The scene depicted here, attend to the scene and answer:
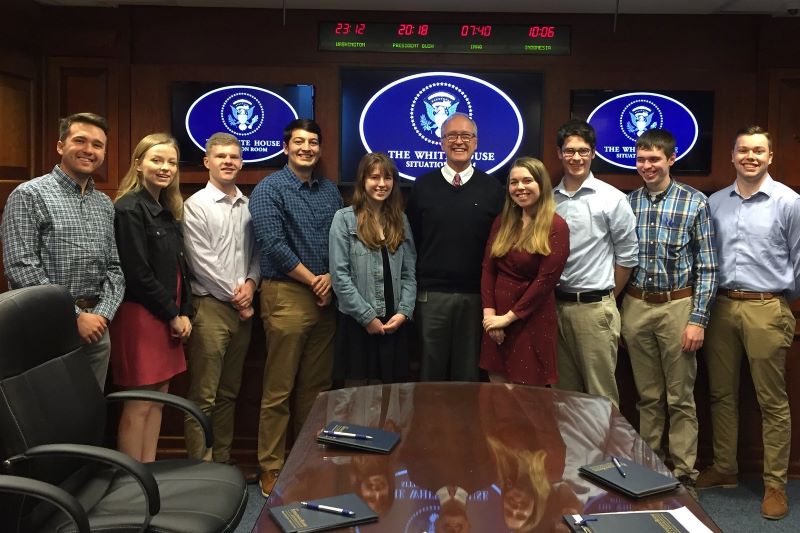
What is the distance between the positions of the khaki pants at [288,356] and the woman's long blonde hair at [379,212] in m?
0.45

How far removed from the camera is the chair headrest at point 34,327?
6.79 feet

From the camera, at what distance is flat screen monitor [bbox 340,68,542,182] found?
414cm

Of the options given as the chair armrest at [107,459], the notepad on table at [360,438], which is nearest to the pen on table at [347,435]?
the notepad on table at [360,438]

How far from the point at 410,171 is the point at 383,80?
0.53 metres

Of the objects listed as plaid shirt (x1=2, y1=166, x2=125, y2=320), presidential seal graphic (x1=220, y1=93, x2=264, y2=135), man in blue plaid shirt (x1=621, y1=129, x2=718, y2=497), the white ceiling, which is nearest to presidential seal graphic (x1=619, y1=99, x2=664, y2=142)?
man in blue plaid shirt (x1=621, y1=129, x2=718, y2=497)

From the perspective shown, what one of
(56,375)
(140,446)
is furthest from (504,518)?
(140,446)

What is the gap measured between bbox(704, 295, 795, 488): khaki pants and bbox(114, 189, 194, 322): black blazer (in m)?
2.72

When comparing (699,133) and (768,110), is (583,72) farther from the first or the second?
(768,110)

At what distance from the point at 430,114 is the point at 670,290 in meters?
1.61

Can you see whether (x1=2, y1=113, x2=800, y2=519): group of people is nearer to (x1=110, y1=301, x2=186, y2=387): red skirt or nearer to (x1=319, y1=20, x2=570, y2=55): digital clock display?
(x1=110, y1=301, x2=186, y2=387): red skirt

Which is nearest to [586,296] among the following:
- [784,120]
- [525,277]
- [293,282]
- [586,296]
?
[586,296]

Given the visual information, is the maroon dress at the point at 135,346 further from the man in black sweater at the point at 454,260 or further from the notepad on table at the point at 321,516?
the notepad on table at the point at 321,516

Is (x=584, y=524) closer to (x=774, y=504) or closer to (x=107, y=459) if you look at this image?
(x=107, y=459)

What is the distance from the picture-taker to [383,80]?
13.6ft
